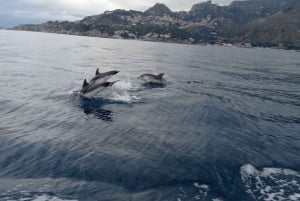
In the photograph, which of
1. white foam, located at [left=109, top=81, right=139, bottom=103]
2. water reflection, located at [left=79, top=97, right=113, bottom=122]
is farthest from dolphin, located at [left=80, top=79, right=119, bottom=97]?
white foam, located at [left=109, top=81, right=139, bottom=103]

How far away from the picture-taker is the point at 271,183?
17.5m

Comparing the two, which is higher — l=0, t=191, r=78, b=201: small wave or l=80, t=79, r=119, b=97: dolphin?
l=80, t=79, r=119, b=97: dolphin

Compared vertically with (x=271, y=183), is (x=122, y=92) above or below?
below

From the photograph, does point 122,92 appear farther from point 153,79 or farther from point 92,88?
point 153,79

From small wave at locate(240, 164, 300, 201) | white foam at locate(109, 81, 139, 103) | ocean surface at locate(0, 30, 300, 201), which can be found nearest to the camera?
ocean surface at locate(0, 30, 300, 201)

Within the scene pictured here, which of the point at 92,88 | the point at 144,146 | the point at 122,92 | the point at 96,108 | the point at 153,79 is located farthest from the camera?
the point at 153,79

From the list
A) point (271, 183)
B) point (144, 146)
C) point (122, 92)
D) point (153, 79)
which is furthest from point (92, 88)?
point (271, 183)

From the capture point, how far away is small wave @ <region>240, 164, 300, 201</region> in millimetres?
16352

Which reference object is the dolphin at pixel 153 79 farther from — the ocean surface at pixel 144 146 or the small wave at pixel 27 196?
the small wave at pixel 27 196

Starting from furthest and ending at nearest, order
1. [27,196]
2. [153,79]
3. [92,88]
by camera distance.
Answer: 1. [153,79]
2. [92,88]
3. [27,196]

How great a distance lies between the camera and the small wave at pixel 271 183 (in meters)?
16.4

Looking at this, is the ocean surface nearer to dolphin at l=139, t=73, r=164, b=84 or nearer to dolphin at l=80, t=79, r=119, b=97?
dolphin at l=80, t=79, r=119, b=97

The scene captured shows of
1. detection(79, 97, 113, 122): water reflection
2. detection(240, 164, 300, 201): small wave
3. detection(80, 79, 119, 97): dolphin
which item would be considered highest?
detection(80, 79, 119, 97): dolphin

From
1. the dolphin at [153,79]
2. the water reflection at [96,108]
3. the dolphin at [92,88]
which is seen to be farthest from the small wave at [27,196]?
the dolphin at [153,79]
